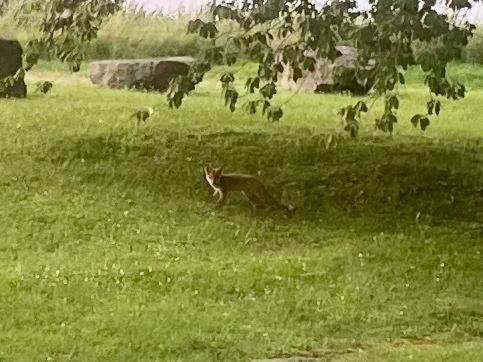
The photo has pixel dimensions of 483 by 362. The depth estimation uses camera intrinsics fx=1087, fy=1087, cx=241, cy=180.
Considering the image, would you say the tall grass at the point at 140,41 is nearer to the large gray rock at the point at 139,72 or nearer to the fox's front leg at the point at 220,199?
the large gray rock at the point at 139,72

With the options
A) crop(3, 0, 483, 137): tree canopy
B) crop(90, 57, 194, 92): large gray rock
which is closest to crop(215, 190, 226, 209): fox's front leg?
crop(3, 0, 483, 137): tree canopy

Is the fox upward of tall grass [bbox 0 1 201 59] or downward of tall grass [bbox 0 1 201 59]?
downward

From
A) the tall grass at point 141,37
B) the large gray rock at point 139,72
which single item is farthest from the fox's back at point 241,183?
the tall grass at point 141,37

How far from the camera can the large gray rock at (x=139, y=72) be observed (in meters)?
12.8

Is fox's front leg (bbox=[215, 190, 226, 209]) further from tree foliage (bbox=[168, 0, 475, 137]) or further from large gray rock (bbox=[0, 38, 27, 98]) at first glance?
large gray rock (bbox=[0, 38, 27, 98])

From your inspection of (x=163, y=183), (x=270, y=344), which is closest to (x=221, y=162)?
(x=163, y=183)

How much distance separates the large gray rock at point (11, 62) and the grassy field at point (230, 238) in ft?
0.71

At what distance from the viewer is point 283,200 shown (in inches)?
337

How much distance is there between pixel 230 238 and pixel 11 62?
4.83 m

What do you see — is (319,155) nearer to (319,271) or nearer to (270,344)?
(319,271)

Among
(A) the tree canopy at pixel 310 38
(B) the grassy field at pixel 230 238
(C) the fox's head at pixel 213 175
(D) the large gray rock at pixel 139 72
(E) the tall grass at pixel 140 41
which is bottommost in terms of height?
(B) the grassy field at pixel 230 238

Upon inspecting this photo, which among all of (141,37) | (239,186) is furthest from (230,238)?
(141,37)

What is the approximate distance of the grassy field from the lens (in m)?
5.70

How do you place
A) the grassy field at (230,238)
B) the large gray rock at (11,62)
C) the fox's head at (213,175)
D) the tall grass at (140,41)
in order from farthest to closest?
the tall grass at (140,41), the large gray rock at (11,62), the fox's head at (213,175), the grassy field at (230,238)
